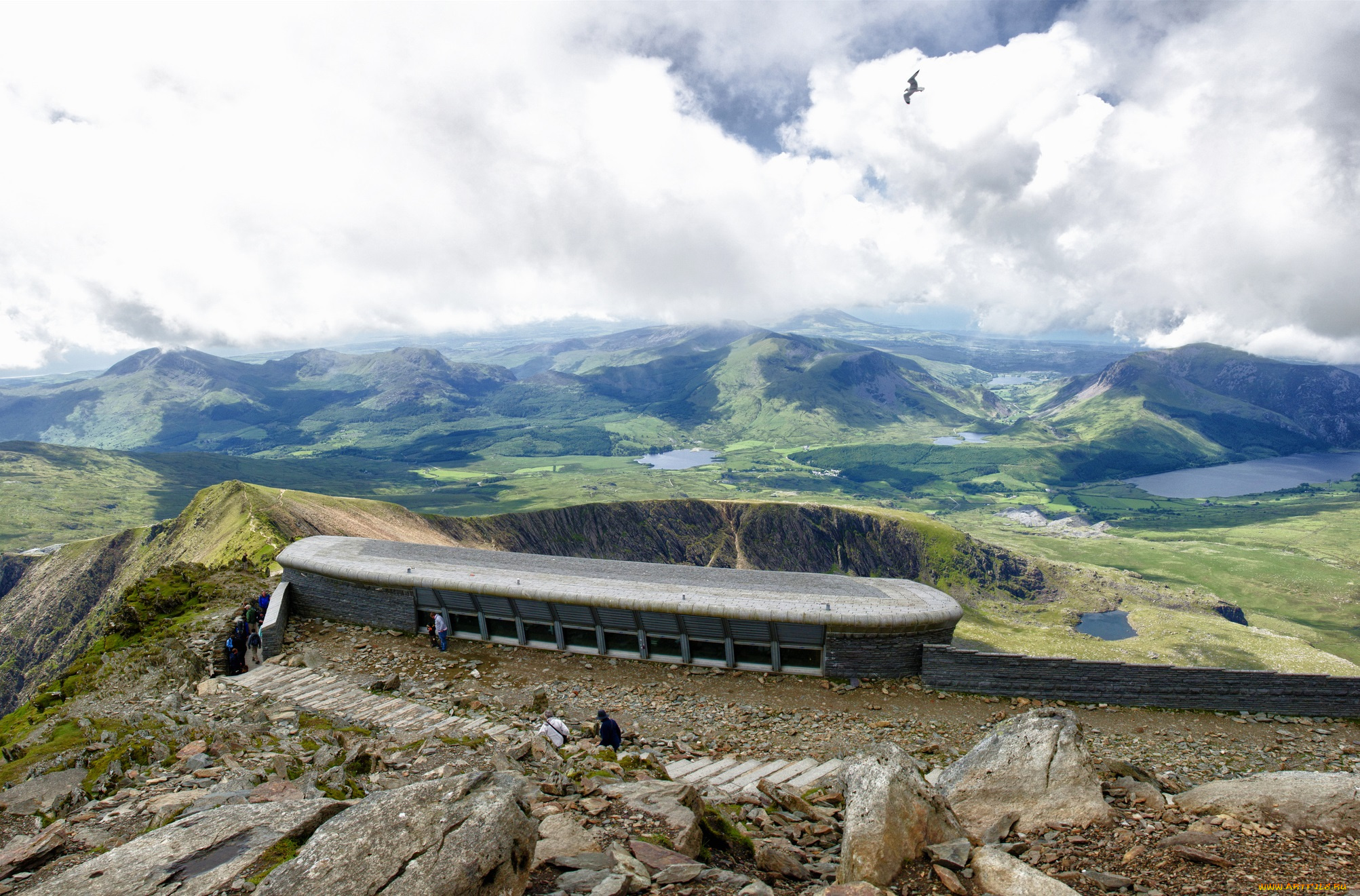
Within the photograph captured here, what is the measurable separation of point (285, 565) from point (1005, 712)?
26.1 m

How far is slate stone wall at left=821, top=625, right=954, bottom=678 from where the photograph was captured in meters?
19.7

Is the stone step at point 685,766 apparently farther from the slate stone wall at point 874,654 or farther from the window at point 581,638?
the window at point 581,638

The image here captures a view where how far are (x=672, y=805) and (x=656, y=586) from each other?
447 inches

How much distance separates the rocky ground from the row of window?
1.63 feet

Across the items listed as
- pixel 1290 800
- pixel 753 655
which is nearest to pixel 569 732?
pixel 753 655

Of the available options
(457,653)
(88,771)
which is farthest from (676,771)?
(88,771)

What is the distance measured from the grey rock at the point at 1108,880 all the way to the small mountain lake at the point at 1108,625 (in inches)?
5433

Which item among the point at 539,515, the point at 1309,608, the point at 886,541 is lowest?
the point at 1309,608

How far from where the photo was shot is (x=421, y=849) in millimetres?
7012

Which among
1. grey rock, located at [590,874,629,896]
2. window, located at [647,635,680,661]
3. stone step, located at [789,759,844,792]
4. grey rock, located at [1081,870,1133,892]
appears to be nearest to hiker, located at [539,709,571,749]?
window, located at [647,635,680,661]

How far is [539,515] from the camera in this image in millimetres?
125688

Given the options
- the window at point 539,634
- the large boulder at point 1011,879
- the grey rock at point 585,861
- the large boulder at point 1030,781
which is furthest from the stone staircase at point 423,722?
the grey rock at point 585,861

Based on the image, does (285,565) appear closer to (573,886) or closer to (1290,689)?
(573,886)

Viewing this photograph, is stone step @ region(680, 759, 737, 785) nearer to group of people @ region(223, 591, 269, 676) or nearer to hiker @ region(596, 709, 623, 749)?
hiker @ region(596, 709, 623, 749)
